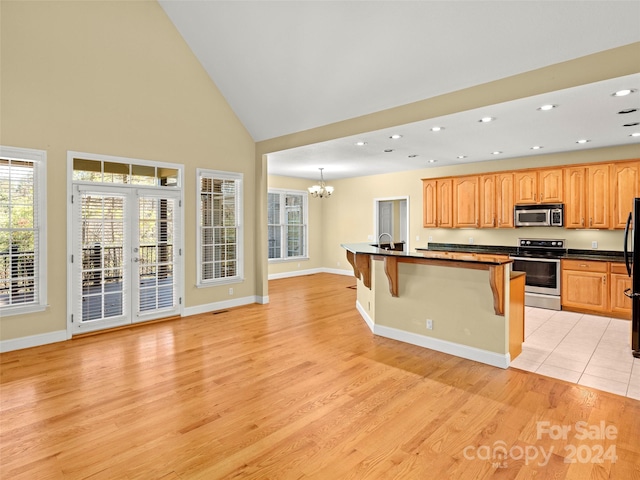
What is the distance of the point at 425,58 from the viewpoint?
370 cm

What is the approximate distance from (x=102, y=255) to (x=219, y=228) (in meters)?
1.82

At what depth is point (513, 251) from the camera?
6797 mm

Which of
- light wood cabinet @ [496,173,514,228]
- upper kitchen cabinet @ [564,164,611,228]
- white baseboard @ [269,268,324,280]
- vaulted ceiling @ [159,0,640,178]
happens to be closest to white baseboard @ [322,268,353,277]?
white baseboard @ [269,268,324,280]

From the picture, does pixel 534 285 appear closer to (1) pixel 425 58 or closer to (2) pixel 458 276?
(2) pixel 458 276

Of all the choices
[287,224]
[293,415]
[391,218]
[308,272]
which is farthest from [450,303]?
[308,272]

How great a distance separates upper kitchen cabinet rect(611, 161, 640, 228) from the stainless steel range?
0.94 meters

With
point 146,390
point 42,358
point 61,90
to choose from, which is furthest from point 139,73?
point 146,390

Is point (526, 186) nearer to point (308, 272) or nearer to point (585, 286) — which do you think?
point (585, 286)

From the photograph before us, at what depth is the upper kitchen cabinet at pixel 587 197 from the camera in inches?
228

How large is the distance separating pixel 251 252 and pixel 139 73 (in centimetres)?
323

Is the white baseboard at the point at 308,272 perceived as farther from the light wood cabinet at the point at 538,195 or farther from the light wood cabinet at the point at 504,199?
the light wood cabinet at the point at 504,199

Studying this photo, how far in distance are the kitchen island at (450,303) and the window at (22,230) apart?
3895 mm

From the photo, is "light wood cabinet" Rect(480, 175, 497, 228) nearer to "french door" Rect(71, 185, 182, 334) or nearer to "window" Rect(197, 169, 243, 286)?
"window" Rect(197, 169, 243, 286)

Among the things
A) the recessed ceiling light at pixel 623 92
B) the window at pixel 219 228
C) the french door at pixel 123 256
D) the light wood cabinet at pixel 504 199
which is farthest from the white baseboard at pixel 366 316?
the recessed ceiling light at pixel 623 92
